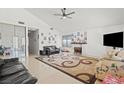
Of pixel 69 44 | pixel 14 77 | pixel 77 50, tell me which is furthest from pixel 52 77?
pixel 69 44

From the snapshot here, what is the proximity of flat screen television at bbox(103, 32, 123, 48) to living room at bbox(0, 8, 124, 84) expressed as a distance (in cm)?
3

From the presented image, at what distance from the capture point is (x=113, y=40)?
4121 mm

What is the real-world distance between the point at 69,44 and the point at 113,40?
1.87 m

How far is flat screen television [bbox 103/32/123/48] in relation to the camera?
151 inches

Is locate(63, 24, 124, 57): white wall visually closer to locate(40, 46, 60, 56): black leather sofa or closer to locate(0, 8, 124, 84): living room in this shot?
locate(0, 8, 124, 84): living room

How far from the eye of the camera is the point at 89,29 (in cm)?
412

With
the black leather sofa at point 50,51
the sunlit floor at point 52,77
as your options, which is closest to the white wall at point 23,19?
the black leather sofa at point 50,51

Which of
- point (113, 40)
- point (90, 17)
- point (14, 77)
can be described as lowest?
point (14, 77)

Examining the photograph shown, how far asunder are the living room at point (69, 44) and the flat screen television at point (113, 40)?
0.03m

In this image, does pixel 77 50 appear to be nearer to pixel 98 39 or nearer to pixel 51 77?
pixel 98 39
